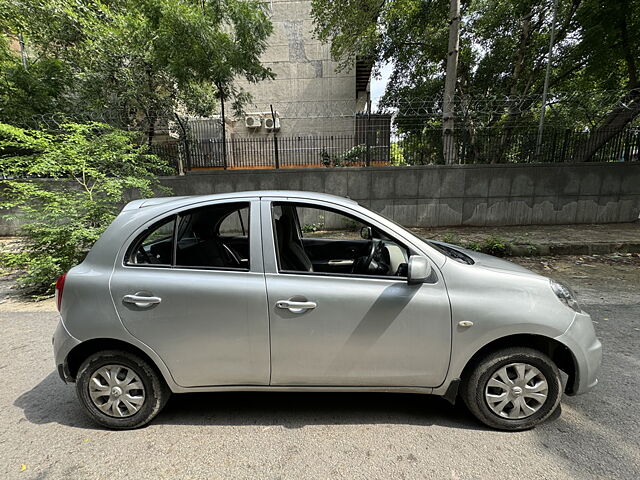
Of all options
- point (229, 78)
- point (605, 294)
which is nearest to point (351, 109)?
point (229, 78)

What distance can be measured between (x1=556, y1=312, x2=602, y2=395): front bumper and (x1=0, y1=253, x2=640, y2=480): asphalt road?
33 centimetres

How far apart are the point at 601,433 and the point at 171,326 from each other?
307cm

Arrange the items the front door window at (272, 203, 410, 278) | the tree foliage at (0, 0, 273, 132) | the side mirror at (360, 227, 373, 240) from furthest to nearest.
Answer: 1. the tree foliage at (0, 0, 273, 132)
2. the side mirror at (360, 227, 373, 240)
3. the front door window at (272, 203, 410, 278)

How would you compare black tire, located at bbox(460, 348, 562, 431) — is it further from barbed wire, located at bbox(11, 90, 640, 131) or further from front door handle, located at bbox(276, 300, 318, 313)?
barbed wire, located at bbox(11, 90, 640, 131)

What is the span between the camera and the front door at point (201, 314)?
2.25 meters

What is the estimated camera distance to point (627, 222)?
9.81 meters

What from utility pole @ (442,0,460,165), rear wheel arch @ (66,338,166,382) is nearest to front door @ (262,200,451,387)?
rear wheel arch @ (66,338,166,382)

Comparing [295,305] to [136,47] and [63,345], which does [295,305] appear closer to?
[63,345]

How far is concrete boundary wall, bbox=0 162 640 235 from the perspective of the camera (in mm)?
9625

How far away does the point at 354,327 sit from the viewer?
2.24 metres

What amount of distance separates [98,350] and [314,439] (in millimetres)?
1681

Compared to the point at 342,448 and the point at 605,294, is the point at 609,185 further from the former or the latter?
the point at 342,448

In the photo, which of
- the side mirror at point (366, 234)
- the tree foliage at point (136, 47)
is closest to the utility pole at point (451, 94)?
the tree foliage at point (136, 47)

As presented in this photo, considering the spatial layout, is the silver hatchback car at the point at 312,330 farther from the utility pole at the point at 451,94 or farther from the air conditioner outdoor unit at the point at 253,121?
the air conditioner outdoor unit at the point at 253,121
